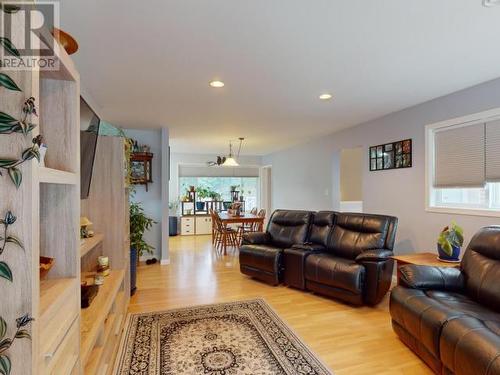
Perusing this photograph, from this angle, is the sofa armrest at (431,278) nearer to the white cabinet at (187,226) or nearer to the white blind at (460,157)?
the white blind at (460,157)

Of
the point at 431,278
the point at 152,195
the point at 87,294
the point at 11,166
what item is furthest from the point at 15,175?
the point at 152,195

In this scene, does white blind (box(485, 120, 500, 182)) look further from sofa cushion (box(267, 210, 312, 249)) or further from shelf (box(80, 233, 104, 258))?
shelf (box(80, 233, 104, 258))

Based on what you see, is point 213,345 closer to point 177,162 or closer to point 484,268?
point 484,268

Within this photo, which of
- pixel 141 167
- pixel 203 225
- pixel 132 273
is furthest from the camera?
pixel 203 225

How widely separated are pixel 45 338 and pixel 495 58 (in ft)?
11.3

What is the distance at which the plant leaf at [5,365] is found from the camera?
78 centimetres

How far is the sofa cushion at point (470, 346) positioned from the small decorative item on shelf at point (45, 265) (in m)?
2.15

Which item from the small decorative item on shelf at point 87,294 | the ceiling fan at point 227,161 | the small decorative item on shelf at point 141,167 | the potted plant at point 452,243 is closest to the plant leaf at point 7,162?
the small decorative item on shelf at point 87,294

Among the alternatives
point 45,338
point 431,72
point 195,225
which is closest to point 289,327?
point 45,338

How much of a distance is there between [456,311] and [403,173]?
2364 millimetres

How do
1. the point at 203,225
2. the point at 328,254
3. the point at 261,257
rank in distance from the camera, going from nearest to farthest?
the point at 328,254 → the point at 261,257 → the point at 203,225

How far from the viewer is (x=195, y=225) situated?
8102 millimetres

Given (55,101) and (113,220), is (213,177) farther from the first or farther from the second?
(55,101)

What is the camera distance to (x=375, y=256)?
307 centimetres
